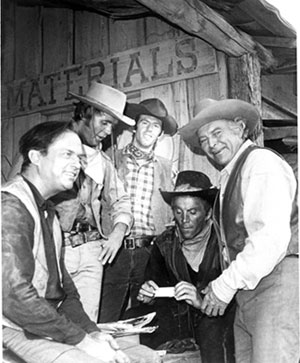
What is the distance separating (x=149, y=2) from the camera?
2.97 meters

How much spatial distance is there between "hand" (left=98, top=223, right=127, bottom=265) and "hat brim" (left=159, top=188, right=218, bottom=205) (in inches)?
8.4

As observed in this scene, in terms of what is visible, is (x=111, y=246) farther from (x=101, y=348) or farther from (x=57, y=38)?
(x=57, y=38)

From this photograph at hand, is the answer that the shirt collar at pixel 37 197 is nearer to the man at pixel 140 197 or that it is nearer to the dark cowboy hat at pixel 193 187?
the man at pixel 140 197

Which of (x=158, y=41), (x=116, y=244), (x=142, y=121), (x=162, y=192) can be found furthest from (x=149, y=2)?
(x=116, y=244)

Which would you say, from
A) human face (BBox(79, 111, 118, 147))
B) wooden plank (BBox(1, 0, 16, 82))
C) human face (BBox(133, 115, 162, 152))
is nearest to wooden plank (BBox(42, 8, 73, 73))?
wooden plank (BBox(1, 0, 16, 82))

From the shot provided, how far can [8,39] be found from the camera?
292 centimetres

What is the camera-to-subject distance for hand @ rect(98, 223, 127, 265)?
9.53 feet

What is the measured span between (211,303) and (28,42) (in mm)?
1123

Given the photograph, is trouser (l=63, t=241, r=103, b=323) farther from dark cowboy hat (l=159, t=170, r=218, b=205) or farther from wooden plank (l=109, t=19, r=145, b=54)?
wooden plank (l=109, t=19, r=145, b=54)

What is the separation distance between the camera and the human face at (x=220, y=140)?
3039 millimetres

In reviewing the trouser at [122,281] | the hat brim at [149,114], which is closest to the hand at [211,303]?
the trouser at [122,281]

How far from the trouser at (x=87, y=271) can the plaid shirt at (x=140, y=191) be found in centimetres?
16

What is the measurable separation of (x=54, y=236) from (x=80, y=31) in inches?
31.9

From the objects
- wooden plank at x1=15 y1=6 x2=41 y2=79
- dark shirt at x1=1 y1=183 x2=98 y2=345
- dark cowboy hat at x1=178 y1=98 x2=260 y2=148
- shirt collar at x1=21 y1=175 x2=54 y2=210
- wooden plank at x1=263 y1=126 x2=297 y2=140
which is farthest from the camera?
wooden plank at x1=263 y1=126 x2=297 y2=140
